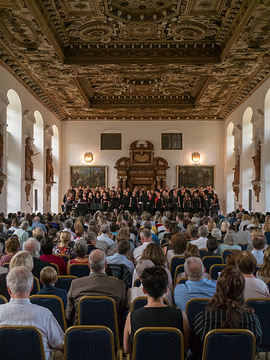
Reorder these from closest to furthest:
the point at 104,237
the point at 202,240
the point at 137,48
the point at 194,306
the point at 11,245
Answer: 1. the point at 194,306
2. the point at 11,245
3. the point at 202,240
4. the point at 104,237
5. the point at 137,48

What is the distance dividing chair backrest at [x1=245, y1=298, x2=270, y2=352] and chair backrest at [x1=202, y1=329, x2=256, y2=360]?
1.06m

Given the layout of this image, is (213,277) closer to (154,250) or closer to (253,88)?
(154,250)

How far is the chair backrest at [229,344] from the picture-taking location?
9.50 feet

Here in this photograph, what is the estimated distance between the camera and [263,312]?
13.3ft

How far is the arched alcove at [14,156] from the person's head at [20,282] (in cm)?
1577

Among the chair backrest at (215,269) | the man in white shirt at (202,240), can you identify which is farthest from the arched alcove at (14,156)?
the chair backrest at (215,269)

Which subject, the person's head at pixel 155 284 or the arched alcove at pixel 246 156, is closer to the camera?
the person's head at pixel 155 284

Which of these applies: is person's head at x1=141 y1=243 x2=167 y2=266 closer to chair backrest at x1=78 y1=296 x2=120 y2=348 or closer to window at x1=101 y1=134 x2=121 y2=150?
chair backrest at x1=78 y1=296 x2=120 y2=348

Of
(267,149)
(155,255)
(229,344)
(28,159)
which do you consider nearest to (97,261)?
(155,255)

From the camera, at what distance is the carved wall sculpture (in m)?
27.1

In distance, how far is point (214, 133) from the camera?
90.1ft

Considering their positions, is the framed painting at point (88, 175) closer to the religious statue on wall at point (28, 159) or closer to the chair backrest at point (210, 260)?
the religious statue on wall at point (28, 159)

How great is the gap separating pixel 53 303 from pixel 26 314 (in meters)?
0.78

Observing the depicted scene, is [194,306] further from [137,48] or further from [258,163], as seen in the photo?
[258,163]
